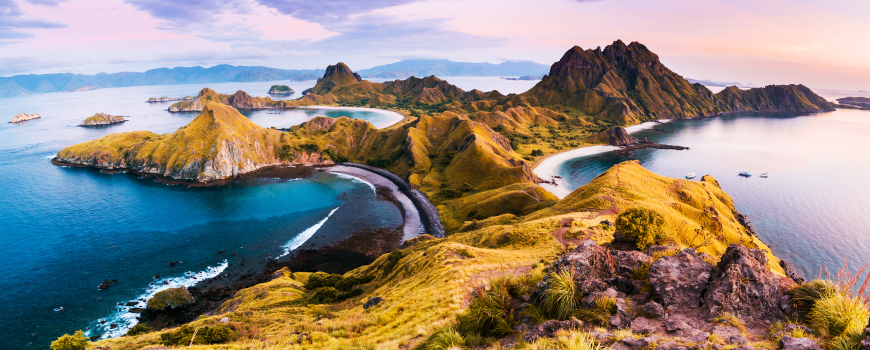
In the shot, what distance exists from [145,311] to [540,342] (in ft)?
260

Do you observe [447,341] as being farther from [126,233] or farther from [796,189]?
[796,189]

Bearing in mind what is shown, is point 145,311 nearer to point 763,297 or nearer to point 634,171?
point 763,297

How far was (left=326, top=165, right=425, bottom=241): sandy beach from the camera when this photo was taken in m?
96.4

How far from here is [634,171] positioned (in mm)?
87875

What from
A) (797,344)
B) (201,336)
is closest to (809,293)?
(797,344)

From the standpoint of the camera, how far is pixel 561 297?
16.2 m

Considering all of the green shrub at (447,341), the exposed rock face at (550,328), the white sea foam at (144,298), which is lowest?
the white sea foam at (144,298)

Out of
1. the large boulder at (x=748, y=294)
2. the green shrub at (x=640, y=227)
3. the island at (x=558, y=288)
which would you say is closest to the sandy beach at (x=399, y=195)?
the island at (x=558, y=288)

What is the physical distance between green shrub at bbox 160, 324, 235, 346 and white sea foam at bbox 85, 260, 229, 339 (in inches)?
1620

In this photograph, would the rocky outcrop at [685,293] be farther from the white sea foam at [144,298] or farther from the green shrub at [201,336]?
the white sea foam at [144,298]

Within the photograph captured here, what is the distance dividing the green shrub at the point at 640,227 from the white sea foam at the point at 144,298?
3122 inches

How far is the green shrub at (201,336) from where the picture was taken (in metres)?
27.7

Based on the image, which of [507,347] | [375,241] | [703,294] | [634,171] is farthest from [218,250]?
[634,171]

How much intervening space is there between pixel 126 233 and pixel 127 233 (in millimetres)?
284
